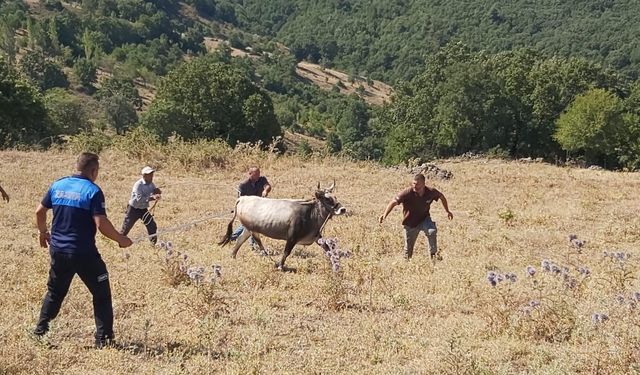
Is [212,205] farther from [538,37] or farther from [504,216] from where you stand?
[538,37]

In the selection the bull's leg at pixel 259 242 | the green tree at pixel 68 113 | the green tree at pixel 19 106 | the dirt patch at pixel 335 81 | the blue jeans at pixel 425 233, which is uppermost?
the blue jeans at pixel 425 233

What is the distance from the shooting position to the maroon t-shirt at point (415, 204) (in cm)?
1022

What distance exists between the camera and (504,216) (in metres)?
14.7

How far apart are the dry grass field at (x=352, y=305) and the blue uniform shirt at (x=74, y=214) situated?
83cm

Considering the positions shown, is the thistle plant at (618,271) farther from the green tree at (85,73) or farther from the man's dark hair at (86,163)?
the green tree at (85,73)

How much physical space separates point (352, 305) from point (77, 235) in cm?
346

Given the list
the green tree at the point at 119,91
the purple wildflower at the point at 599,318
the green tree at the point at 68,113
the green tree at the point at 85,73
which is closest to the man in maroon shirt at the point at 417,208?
the purple wildflower at the point at 599,318

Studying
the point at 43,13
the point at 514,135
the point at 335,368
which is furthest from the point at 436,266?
the point at 43,13

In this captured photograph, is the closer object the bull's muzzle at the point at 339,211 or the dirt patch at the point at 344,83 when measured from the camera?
the bull's muzzle at the point at 339,211

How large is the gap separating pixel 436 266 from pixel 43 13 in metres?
147

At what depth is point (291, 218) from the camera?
944 centimetres

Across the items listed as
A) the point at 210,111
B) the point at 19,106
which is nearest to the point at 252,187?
the point at 19,106

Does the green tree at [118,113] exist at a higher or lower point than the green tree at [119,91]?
higher

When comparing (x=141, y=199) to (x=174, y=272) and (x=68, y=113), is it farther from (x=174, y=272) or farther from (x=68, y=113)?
(x=68, y=113)
